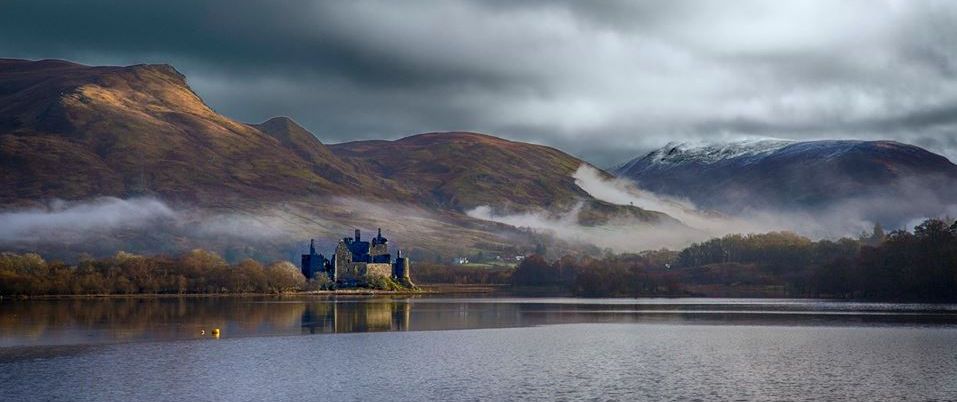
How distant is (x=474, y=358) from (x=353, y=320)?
46.5m

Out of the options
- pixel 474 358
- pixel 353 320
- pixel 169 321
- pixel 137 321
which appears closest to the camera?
pixel 474 358

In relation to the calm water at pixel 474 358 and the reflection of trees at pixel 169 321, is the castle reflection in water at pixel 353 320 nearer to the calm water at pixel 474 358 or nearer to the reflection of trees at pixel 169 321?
the reflection of trees at pixel 169 321

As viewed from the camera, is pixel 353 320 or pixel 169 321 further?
pixel 353 320

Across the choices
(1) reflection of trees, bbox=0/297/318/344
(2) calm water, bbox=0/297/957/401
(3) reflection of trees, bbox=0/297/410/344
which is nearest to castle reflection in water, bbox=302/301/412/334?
(3) reflection of trees, bbox=0/297/410/344

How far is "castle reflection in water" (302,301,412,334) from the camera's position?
102 m

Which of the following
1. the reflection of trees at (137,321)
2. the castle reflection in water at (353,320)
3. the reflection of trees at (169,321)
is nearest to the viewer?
the reflection of trees at (169,321)

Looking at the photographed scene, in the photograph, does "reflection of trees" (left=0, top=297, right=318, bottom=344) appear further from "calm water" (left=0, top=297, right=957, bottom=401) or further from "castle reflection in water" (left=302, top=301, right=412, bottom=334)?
"castle reflection in water" (left=302, top=301, right=412, bottom=334)

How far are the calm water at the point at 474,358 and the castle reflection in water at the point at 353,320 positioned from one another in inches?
13.3

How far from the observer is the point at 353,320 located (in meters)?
116

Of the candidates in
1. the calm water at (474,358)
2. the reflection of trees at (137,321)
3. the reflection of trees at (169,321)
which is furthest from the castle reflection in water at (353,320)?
the reflection of trees at (137,321)

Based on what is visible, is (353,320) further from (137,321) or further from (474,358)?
(474,358)

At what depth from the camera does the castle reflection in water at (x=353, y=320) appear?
102 meters

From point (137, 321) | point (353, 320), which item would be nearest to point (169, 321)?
point (137, 321)

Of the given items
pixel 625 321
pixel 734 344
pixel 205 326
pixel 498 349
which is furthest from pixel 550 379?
Result: pixel 625 321
